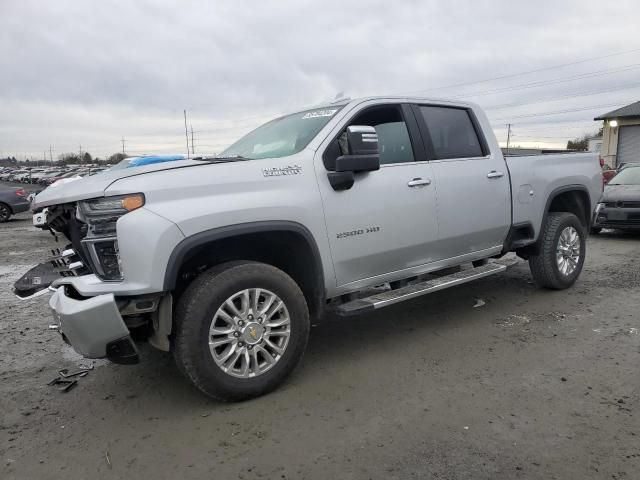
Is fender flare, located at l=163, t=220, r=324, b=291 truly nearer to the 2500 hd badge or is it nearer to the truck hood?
the 2500 hd badge

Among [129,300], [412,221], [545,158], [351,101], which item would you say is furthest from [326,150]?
[545,158]

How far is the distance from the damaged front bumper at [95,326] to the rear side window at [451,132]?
9.74 ft

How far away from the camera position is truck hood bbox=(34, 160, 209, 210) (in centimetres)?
310

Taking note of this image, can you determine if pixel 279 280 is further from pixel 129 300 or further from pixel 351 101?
pixel 351 101

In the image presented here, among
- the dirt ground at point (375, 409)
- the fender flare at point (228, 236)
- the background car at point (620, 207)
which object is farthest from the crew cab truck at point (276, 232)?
the background car at point (620, 207)

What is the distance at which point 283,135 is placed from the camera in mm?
4324

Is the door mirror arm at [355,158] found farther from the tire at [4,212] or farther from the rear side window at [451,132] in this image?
the tire at [4,212]

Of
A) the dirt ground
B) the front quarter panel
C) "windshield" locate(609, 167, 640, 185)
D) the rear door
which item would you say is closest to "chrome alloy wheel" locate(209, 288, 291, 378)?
the dirt ground

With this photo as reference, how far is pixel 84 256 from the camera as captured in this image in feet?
11.3

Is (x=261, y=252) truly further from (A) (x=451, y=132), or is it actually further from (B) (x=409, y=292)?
(A) (x=451, y=132)

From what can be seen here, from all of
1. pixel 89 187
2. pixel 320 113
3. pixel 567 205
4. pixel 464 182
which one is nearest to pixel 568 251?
pixel 567 205

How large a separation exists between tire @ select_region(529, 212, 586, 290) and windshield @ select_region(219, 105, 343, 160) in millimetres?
2894

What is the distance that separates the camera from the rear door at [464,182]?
450cm

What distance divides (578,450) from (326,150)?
247cm
